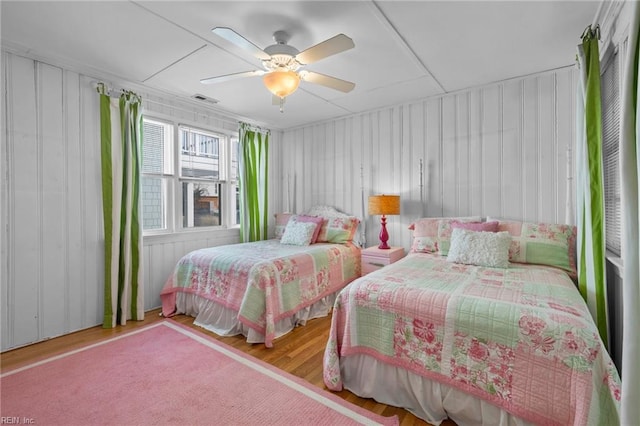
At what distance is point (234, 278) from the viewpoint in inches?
107

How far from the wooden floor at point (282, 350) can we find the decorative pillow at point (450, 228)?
1.34 meters

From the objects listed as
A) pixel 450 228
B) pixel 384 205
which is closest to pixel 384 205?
pixel 384 205

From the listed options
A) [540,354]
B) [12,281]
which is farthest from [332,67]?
[12,281]

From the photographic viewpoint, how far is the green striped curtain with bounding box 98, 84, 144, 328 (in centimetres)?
289

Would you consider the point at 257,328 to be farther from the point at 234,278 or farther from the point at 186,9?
the point at 186,9

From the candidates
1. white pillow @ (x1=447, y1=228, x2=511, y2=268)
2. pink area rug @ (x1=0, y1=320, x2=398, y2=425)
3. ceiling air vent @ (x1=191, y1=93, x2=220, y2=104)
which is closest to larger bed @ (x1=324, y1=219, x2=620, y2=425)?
white pillow @ (x1=447, y1=228, x2=511, y2=268)

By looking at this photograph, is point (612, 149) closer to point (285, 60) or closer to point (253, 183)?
point (285, 60)

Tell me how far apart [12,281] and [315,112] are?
3491mm

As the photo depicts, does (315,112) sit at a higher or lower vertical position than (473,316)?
higher

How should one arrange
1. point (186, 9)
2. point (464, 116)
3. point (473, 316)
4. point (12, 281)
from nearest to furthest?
point (473, 316), point (186, 9), point (12, 281), point (464, 116)

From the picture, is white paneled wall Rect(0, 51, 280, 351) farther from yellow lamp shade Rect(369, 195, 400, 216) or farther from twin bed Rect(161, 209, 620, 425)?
yellow lamp shade Rect(369, 195, 400, 216)

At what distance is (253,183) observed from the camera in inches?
168

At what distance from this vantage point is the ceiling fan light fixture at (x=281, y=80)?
2084mm

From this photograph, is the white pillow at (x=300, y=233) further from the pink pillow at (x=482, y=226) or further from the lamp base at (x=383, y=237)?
the pink pillow at (x=482, y=226)
